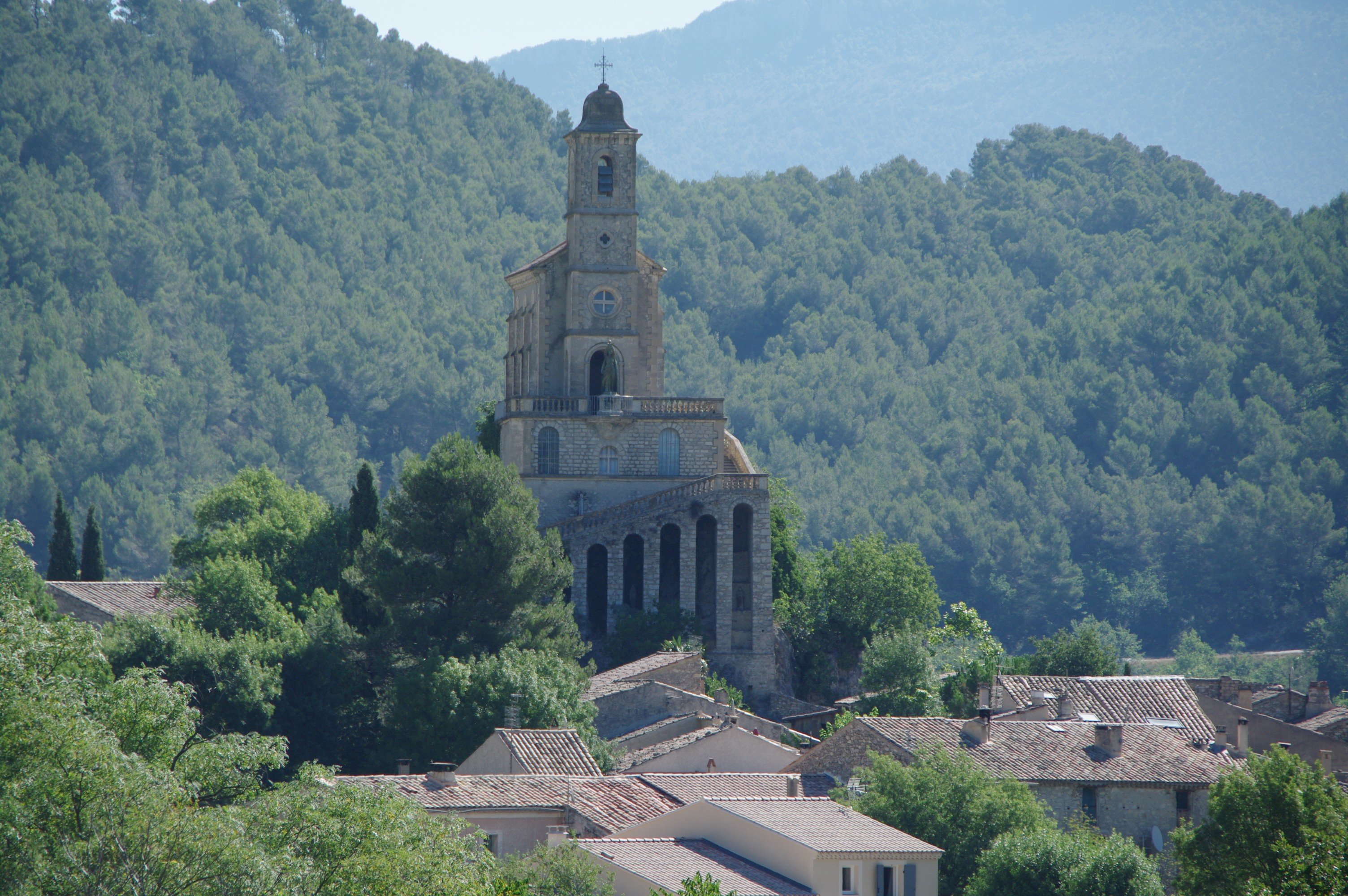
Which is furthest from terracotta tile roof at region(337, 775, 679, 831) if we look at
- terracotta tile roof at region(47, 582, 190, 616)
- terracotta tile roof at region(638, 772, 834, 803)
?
terracotta tile roof at region(47, 582, 190, 616)

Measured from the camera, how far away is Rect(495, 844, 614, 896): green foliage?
3781cm

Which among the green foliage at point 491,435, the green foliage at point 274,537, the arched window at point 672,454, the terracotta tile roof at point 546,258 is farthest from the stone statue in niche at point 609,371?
the green foliage at point 274,537

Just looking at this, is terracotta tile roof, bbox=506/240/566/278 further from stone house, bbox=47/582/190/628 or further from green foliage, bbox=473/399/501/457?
stone house, bbox=47/582/190/628

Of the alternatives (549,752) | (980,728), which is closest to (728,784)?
(549,752)

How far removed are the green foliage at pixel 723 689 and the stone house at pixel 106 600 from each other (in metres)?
16.6

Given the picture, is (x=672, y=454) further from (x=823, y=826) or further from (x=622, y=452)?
(x=823, y=826)

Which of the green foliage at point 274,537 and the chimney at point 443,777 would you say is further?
the green foliage at point 274,537

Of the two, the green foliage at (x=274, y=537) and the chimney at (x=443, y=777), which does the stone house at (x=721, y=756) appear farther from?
the green foliage at (x=274, y=537)

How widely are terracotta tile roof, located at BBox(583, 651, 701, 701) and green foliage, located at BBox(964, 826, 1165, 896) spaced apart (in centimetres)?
2071

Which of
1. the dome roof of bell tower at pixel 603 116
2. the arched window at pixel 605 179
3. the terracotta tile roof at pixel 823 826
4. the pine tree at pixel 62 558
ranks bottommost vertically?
the terracotta tile roof at pixel 823 826

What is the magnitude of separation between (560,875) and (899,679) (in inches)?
1354

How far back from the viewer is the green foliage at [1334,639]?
13525 centimetres

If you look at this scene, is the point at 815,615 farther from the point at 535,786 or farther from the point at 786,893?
the point at 786,893

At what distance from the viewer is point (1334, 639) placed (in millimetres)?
140500
